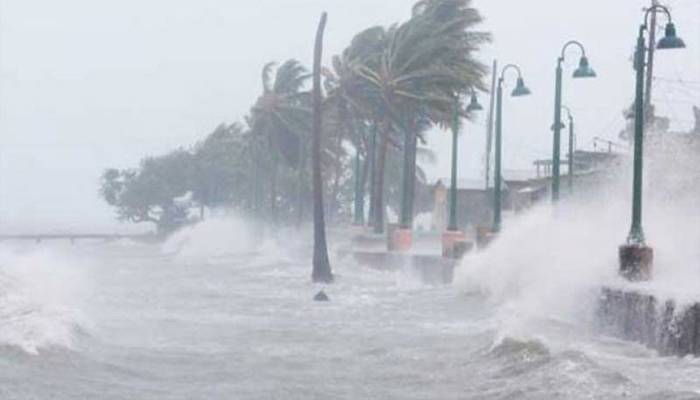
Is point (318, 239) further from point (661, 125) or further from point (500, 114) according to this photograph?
point (661, 125)

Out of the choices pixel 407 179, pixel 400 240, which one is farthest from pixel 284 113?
pixel 400 240

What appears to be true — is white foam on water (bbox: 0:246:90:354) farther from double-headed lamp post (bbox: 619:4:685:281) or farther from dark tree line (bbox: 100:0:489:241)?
dark tree line (bbox: 100:0:489:241)

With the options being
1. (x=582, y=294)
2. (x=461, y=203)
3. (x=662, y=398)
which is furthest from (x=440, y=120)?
(x=662, y=398)

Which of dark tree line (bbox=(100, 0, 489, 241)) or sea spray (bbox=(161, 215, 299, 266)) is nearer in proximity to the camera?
dark tree line (bbox=(100, 0, 489, 241))

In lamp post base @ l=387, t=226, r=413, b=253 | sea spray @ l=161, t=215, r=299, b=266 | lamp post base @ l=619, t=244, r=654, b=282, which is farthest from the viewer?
sea spray @ l=161, t=215, r=299, b=266

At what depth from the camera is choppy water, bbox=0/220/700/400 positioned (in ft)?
48.8

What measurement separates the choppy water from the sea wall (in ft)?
0.93

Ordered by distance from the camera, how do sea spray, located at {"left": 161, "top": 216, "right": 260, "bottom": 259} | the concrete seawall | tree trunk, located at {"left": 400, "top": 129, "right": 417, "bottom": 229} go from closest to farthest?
1. the concrete seawall
2. tree trunk, located at {"left": 400, "top": 129, "right": 417, "bottom": 229}
3. sea spray, located at {"left": 161, "top": 216, "right": 260, "bottom": 259}

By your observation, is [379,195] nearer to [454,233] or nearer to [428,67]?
[428,67]

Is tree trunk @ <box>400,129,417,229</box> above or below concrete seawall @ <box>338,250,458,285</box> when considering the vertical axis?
above

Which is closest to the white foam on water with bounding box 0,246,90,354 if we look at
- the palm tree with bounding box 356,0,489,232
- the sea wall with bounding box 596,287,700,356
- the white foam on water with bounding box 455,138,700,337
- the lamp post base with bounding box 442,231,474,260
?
the white foam on water with bounding box 455,138,700,337

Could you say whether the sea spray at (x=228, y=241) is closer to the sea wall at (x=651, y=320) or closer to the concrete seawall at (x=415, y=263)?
the concrete seawall at (x=415, y=263)

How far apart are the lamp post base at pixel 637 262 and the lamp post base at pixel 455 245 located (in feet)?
57.1

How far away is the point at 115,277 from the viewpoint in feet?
163
